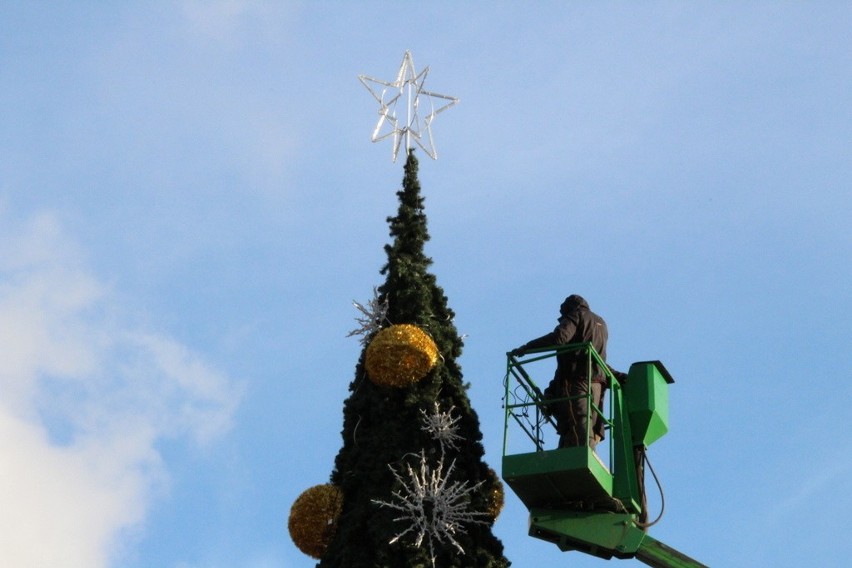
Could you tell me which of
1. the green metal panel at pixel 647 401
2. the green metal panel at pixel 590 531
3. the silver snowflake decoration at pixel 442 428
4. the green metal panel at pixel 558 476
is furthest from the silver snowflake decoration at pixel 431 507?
the green metal panel at pixel 647 401

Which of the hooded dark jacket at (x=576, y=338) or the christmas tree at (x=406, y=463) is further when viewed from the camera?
the hooded dark jacket at (x=576, y=338)

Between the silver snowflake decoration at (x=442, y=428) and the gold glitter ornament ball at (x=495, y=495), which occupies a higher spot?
the silver snowflake decoration at (x=442, y=428)

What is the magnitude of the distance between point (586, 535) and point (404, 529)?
2.15 meters

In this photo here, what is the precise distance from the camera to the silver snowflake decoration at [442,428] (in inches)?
814

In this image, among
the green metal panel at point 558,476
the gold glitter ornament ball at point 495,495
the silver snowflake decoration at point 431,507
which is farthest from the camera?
the gold glitter ornament ball at point 495,495

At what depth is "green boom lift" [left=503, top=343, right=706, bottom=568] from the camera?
19.8 meters

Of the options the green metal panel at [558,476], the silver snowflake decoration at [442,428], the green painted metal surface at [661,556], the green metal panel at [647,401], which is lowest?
the green painted metal surface at [661,556]

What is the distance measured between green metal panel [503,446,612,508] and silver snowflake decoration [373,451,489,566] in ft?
2.11

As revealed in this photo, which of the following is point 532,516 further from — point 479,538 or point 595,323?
point 595,323

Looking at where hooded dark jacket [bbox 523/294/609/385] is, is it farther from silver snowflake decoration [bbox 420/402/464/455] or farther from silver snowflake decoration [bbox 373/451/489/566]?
silver snowflake decoration [bbox 373/451/489/566]

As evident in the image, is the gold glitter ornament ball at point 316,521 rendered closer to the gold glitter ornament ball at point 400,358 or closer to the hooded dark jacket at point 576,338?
the gold glitter ornament ball at point 400,358

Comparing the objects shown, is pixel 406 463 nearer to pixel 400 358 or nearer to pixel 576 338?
pixel 400 358

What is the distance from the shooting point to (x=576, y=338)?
827 inches

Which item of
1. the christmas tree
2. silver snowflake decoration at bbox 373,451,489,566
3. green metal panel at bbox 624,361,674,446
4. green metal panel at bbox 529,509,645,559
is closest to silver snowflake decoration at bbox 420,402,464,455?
the christmas tree
